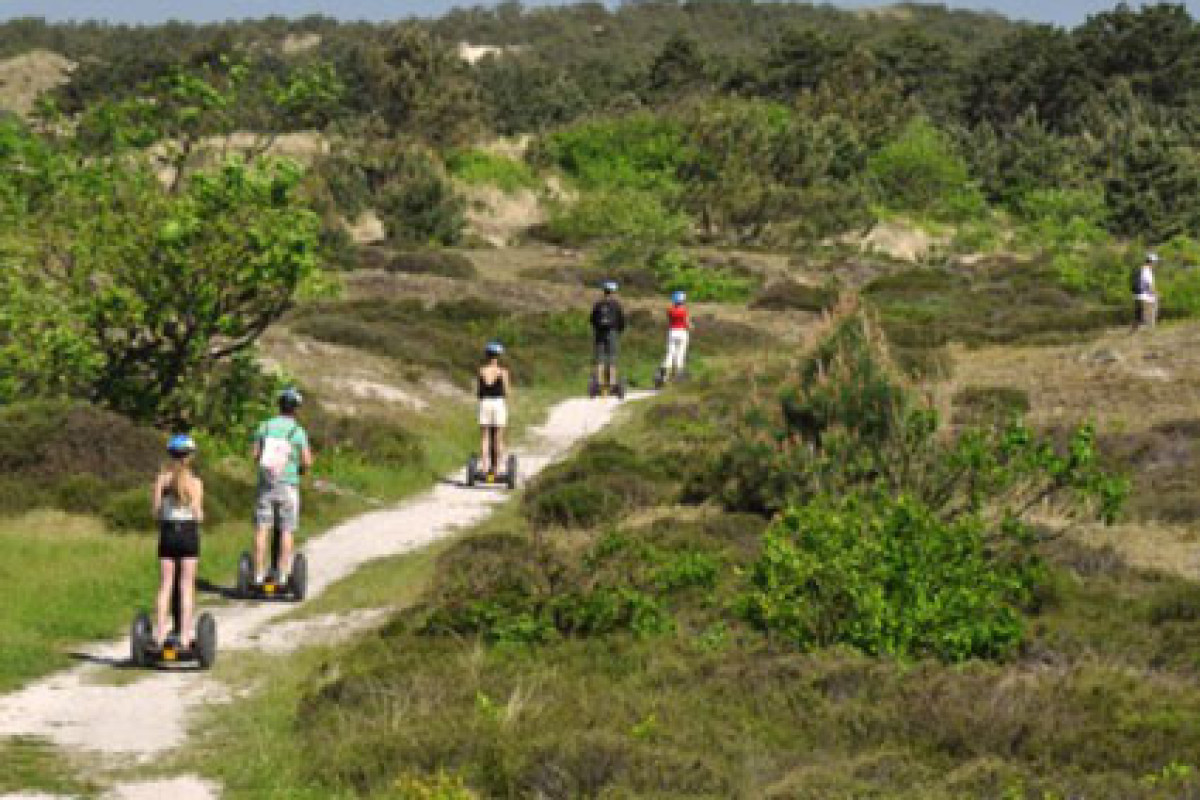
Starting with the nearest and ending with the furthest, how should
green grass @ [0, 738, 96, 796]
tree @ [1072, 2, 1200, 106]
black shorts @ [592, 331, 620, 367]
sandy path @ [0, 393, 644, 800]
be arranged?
green grass @ [0, 738, 96, 796], sandy path @ [0, 393, 644, 800], black shorts @ [592, 331, 620, 367], tree @ [1072, 2, 1200, 106]

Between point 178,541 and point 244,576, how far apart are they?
10.3 ft

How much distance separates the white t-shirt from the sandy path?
71.7 feet

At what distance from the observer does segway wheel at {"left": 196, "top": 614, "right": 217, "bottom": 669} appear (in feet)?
48.5

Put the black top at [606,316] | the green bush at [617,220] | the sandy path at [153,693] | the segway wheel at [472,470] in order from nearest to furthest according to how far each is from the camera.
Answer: the sandy path at [153,693], the segway wheel at [472,470], the black top at [606,316], the green bush at [617,220]

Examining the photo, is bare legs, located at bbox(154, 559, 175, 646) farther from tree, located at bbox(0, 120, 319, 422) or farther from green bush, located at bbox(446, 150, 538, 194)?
green bush, located at bbox(446, 150, 538, 194)

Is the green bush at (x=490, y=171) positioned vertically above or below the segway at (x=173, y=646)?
above

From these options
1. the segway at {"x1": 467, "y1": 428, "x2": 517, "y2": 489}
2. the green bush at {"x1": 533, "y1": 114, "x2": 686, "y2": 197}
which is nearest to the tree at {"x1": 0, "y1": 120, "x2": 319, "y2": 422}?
the segway at {"x1": 467, "y1": 428, "x2": 517, "y2": 489}

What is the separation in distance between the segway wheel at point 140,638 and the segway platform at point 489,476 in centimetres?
1103

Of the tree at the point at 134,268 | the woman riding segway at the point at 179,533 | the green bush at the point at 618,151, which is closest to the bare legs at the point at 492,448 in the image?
the tree at the point at 134,268

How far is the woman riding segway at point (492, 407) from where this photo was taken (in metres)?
25.5

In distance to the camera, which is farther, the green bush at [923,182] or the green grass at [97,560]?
the green bush at [923,182]

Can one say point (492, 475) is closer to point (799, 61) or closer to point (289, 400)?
point (289, 400)

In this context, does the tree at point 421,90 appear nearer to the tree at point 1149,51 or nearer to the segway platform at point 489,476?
the tree at point 1149,51

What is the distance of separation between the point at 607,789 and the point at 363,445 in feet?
56.5
